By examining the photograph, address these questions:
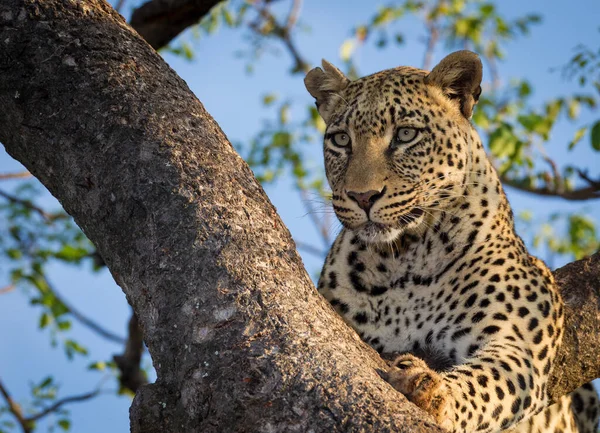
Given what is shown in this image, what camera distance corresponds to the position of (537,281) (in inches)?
237

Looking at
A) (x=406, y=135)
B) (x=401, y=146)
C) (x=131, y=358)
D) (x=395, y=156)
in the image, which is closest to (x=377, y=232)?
(x=395, y=156)

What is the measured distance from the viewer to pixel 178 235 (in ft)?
13.2

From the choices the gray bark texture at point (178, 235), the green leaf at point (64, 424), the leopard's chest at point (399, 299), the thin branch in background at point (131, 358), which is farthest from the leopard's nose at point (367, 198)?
the green leaf at point (64, 424)

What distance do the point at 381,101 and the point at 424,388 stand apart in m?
2.81

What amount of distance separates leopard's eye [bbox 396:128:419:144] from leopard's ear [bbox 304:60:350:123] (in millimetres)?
790

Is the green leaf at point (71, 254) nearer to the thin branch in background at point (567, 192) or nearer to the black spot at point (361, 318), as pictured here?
the thin branch in background at point (567, 192)

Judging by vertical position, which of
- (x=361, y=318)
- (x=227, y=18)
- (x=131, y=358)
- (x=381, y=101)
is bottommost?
(x=361, y=318)

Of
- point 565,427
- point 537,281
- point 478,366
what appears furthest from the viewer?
point 565,427

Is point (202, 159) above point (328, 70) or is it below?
below

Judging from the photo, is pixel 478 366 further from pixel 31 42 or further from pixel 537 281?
pixel 31 42

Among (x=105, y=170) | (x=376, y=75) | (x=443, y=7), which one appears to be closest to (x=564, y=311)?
(x=376, y=75)

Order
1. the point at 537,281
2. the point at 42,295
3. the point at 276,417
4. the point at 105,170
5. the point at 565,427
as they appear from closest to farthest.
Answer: the point at 276,417, the point at 105,170, the point at 537,281, the point at 565,427, the point at 42,295

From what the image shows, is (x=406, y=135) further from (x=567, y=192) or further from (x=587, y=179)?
(x=567, y=192)

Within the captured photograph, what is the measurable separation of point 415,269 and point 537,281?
865 millimetres
